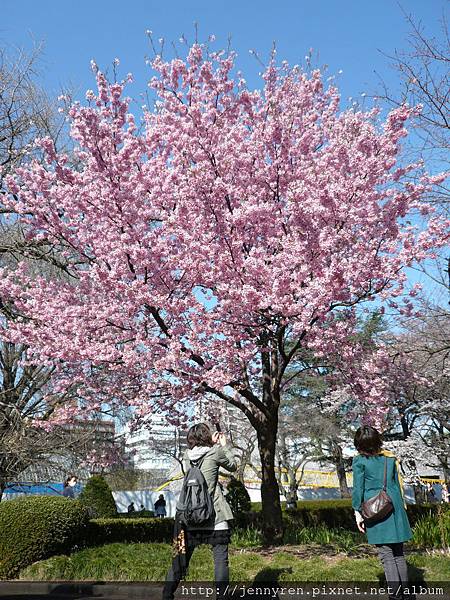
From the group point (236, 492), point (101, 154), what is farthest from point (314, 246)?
point (236, 492)

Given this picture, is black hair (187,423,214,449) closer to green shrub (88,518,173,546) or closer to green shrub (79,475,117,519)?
green shrub (88,518,173,546)

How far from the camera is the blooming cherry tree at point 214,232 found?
870 cm

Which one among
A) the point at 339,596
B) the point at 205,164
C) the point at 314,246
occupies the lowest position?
the point at 339,596

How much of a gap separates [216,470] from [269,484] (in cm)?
549

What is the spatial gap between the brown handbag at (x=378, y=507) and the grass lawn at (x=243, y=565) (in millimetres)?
2286

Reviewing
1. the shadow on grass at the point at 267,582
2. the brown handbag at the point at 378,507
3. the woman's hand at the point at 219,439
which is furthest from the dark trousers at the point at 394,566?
the shadow on grass at the point at 267,582

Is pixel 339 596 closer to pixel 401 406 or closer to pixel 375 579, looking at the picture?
pixel 375 579

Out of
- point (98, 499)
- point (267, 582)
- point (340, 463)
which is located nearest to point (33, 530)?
point (267, 582)

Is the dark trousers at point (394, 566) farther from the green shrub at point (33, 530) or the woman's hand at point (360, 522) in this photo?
the green shrub at point (33, 530)

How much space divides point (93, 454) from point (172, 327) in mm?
7070

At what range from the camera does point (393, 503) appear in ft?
15.4

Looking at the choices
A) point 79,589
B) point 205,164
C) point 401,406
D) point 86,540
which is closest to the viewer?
point 79,589

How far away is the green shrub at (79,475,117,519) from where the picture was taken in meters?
16.7

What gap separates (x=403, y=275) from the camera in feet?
29.1
